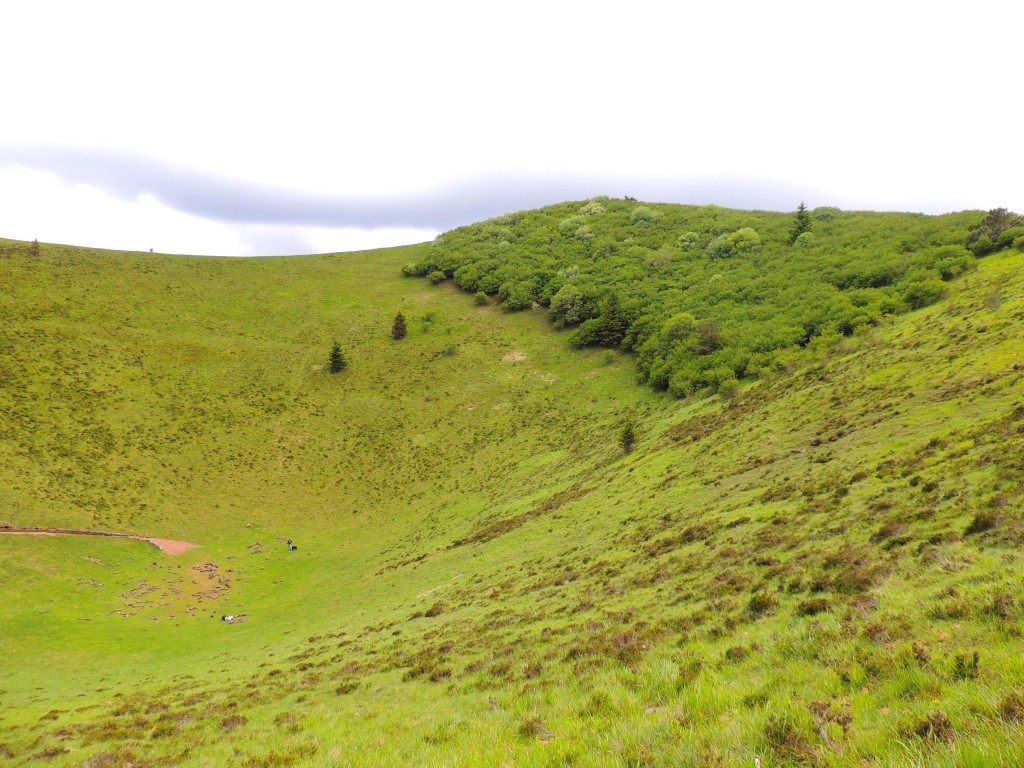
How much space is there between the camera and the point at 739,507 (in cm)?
2142

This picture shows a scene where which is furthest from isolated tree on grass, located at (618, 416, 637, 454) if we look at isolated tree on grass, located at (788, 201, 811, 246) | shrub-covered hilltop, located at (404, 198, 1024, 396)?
isolated tree on grass, located at (788, 201, 811, 246)

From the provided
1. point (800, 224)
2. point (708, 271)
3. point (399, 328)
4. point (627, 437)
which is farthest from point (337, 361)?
point (800, 224)

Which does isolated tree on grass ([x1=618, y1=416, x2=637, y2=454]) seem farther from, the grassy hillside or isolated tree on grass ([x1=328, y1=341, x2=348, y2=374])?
isolated tree on grass ([x1=328, y1=341, x2=348, y2=374])

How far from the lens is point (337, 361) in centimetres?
7744

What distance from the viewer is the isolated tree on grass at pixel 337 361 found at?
253 ft

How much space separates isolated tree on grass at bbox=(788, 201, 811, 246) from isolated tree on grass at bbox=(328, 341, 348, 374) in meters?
81.6

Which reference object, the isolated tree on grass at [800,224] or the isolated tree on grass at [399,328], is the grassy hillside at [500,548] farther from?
the isolated tree on grass at [800,224]

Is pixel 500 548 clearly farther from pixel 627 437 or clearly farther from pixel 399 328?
pixel 399 328

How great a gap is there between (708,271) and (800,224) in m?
20.1

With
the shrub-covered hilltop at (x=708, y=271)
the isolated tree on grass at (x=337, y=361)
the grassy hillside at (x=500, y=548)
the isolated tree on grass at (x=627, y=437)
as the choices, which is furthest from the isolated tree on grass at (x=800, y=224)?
the isolated tree on grass at (x=337, y=361)

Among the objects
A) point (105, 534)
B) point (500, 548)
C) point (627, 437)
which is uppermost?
point (627, 437)

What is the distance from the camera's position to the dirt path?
39281 mm

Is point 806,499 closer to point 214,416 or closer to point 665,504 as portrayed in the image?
point 665,504

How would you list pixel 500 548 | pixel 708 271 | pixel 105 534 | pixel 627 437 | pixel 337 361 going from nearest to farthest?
pixel 500 548
pixel 105 534
pixel 627 437
pixel 337 361
pixel 708 271
